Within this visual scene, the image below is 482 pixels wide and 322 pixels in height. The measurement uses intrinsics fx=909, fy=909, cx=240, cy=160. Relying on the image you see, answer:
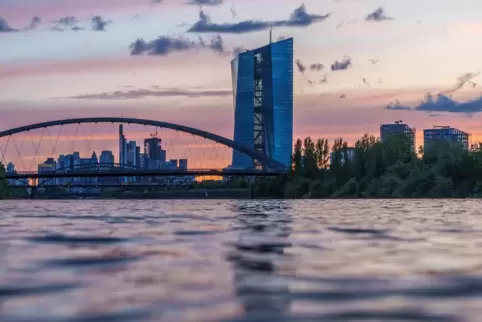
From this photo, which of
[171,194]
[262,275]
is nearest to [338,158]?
[171,194]

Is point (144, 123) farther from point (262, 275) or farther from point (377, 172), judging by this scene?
point (262, 275)

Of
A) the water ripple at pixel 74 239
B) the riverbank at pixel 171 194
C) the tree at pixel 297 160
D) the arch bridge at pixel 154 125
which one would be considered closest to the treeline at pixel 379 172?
the tree at pixel 297 160

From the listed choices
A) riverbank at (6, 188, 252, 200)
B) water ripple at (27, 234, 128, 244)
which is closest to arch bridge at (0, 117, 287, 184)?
riverbank at (6, 188, 252, 200)

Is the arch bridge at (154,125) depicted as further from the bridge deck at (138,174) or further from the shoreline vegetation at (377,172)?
the shoreline vegetation at (377,172)

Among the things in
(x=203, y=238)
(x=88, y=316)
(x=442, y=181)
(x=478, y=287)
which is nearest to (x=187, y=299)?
(x=88, y=316)

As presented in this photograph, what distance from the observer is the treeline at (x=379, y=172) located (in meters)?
108

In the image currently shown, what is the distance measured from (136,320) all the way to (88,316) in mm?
664

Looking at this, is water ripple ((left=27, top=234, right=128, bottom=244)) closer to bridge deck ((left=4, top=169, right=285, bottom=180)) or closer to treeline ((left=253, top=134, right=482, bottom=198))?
treeline ((left=253, top=134, right=482, bottom=198))

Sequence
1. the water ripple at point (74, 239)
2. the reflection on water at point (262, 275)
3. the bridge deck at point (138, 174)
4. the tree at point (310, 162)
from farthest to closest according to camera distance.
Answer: the tree at point (310, 162)
the bridge deck at point (138, 174)
the water ripple at point (74, 239)
the reflection on water at point (262, 275)

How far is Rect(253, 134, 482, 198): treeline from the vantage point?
107625 mm

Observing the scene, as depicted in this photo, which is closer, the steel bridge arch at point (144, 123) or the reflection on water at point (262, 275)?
the reflection on water at point (262, 275)

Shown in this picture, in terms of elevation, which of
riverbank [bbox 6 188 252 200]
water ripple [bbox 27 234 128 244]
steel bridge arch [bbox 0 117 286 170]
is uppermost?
steel bridge arch [bbox 0 117 286 170]

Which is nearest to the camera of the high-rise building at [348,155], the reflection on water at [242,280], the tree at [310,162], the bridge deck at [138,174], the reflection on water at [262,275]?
the reflection on water at [242,280]

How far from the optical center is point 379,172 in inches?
4705
